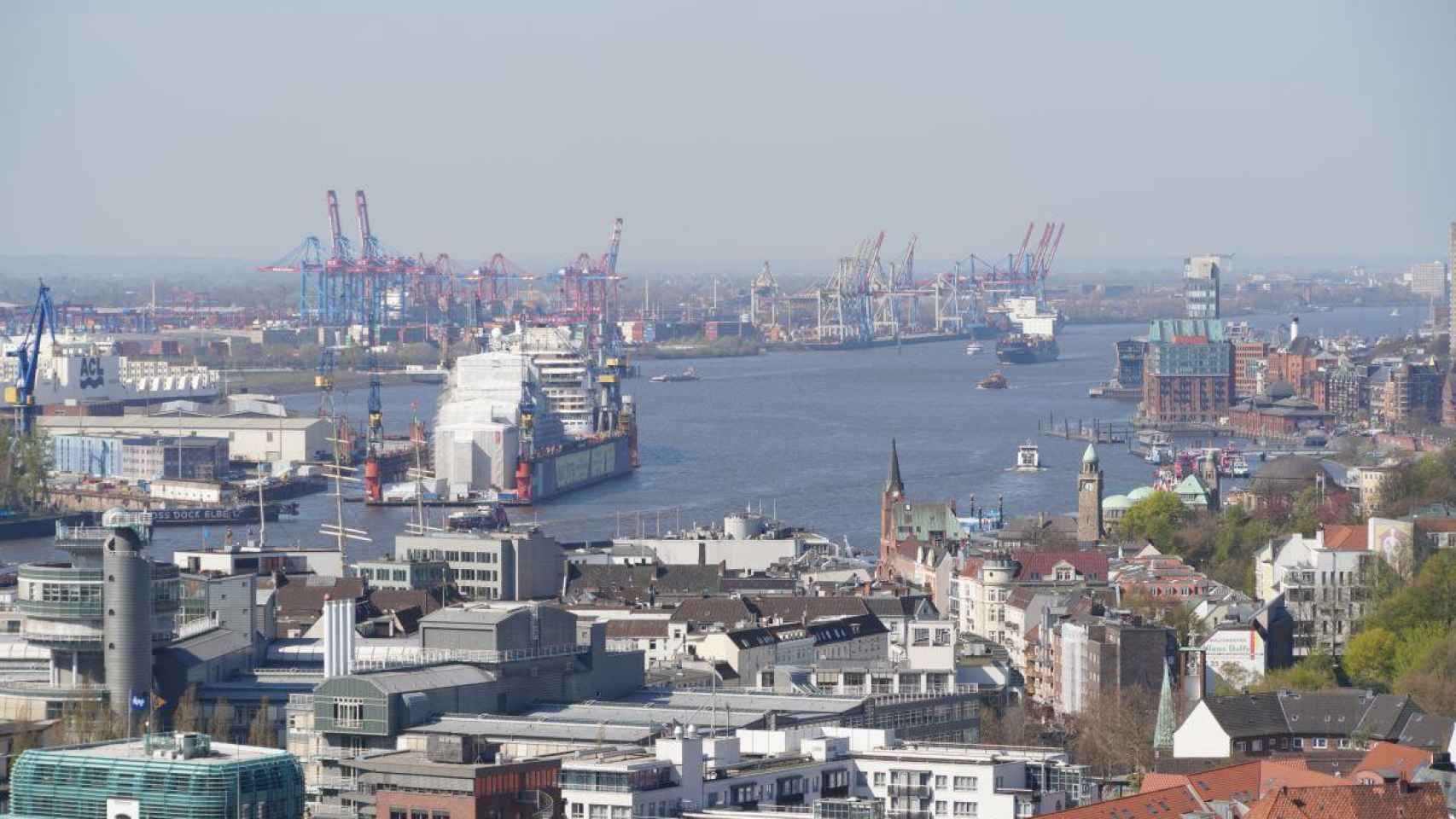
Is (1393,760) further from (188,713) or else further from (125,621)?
(125,621)

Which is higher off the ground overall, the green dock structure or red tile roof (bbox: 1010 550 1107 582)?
the green dock structure

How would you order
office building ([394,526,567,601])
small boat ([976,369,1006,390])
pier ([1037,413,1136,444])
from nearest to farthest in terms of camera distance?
office building ([394,526,567,601]), pier ([1037,413,1136,444]), small boat ([976,369,1006,390])

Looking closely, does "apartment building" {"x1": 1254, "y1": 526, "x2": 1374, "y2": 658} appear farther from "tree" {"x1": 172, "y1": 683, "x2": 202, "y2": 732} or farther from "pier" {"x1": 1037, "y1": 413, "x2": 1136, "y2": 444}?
"pier" {"x1": 1037, "y1": 413, "x2": 1136, "y2": 444}

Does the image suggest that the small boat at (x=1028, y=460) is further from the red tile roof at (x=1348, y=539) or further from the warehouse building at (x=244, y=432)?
the red tile roof at (x=1348, y=539)

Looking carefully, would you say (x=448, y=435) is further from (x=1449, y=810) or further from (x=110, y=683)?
(x=1449, y=810)

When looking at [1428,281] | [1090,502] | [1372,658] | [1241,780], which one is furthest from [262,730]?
[1428,281]

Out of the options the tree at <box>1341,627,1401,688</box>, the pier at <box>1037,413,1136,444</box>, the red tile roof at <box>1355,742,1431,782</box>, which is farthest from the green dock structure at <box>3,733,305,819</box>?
the pier at <box>1037,413,1136,444</box>
